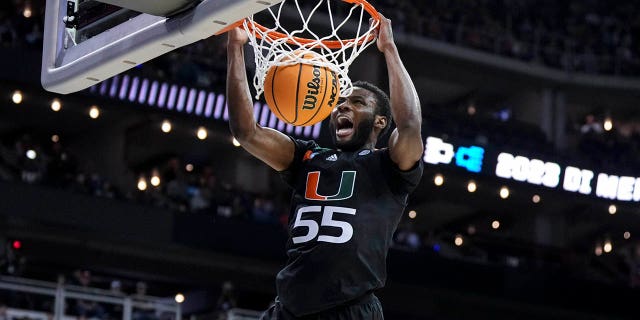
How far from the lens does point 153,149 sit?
2450cm

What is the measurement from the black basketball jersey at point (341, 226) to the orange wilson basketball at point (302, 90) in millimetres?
355

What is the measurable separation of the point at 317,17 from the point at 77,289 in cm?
960

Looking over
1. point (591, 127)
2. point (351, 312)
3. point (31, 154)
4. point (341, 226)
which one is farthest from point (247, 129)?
point (591, 127)

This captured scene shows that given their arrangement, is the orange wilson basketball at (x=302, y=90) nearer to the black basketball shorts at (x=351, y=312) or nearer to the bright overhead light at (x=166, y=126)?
the black basketball shorts at (x=351, y=312)

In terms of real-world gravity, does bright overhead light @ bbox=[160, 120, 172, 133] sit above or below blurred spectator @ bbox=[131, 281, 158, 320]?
above

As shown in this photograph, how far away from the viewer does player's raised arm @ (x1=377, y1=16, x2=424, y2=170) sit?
4586 mm

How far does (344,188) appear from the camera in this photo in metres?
4.71

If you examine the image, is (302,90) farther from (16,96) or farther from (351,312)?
(16,96)

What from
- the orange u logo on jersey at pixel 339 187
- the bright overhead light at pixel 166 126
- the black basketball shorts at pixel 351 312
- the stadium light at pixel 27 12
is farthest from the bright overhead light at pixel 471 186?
the black basketball shorts at pixel 351 312

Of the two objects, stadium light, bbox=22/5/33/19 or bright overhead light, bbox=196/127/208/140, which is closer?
stadium light, bbox=22/5/33/19

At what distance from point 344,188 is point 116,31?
1.14m

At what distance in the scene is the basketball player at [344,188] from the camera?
14.9 feet

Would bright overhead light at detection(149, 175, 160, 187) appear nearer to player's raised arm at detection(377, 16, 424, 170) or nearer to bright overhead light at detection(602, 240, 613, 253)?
bright overhead light at detection(602, 240, 613, 253)

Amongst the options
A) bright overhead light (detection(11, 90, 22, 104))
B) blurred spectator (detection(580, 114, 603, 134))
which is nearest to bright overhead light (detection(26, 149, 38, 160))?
bright overhead light (detection(11, 90, 22, 104))
